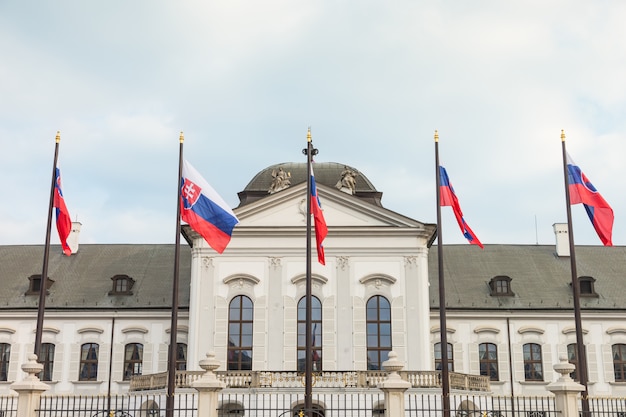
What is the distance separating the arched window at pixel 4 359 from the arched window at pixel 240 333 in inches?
485

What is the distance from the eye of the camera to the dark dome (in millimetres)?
36094

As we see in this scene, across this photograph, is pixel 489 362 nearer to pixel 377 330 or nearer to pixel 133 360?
pixel 377 330

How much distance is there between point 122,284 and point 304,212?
1180cm

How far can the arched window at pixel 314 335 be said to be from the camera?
31.4 metres

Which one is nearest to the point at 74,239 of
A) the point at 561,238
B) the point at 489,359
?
the point at 489,359

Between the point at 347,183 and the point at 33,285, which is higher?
the point at 347,183

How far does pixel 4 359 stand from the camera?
121 ft

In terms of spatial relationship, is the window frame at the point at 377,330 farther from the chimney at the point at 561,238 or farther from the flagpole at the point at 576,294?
the chimney at the point at 561,238

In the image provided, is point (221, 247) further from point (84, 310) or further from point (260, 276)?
point (84, 310)

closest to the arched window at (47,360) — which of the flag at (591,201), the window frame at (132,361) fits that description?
the window frame at (132,361)

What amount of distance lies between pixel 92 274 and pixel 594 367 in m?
25.9

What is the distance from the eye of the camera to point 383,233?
32.6 meters

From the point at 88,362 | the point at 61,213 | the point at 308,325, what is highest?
the point at 61,213

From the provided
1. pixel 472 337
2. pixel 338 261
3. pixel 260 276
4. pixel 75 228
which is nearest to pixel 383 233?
pixel 338 261
